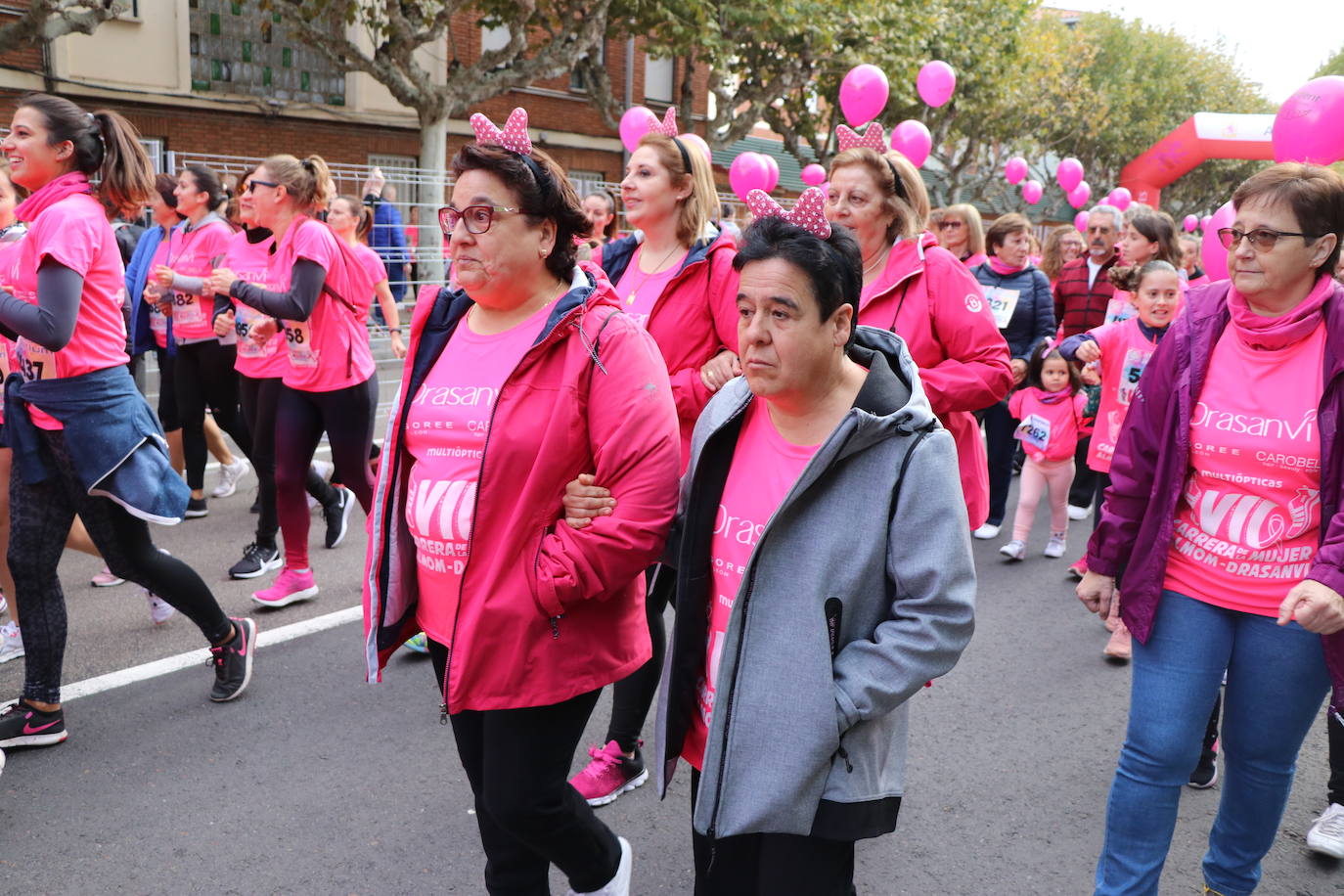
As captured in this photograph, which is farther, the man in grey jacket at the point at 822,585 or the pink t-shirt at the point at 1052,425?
the pink t-shirt at the point at 1052,425

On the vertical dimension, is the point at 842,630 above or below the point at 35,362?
below

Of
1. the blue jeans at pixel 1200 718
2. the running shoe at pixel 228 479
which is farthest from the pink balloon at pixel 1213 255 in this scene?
the running shoe at pixel 228 479

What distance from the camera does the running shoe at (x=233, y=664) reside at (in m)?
4.27

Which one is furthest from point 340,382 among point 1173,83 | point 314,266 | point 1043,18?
point 1173,83

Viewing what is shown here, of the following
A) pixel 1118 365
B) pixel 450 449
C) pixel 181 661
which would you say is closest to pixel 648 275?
pixel 450 449

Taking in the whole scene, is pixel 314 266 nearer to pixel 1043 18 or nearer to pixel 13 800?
pixel 13 800

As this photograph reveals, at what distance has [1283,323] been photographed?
2.56 metres

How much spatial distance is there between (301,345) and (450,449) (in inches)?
120

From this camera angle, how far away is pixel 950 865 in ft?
10.9

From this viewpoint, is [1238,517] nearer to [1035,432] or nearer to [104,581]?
[1035,432]

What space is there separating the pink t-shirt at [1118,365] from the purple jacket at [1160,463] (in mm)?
2153

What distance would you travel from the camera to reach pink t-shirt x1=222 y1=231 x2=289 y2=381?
5297 millimetres

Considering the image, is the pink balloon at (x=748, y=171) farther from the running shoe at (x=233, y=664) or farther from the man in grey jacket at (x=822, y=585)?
the man in grey jacket at (x=822, y=585)

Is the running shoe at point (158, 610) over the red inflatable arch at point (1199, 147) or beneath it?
beneath
